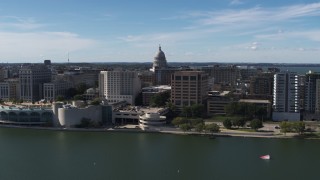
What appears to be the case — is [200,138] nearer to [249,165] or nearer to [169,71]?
[249,165]

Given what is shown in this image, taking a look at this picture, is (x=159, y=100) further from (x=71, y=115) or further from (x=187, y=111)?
(x=71, y=115)

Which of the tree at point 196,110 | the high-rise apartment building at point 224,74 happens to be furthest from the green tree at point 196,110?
the high-rise apartment building at point 224,74

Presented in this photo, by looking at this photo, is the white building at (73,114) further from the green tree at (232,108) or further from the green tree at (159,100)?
the green tree at (232,108)

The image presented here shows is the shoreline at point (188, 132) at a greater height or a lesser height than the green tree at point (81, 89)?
lesser

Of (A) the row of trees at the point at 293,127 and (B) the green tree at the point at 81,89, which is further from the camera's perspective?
(B) the green tree at the point at 81,89

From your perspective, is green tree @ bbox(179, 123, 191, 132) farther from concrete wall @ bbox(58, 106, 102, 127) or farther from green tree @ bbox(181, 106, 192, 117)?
concrete wall @ bbox(58, 106, 102, 127)

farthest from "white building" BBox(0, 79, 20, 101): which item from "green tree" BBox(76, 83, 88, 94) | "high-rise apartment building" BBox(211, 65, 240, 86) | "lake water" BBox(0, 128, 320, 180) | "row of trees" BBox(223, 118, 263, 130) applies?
"high-rise apartment building" BBox(211, 65, 240, 86)
